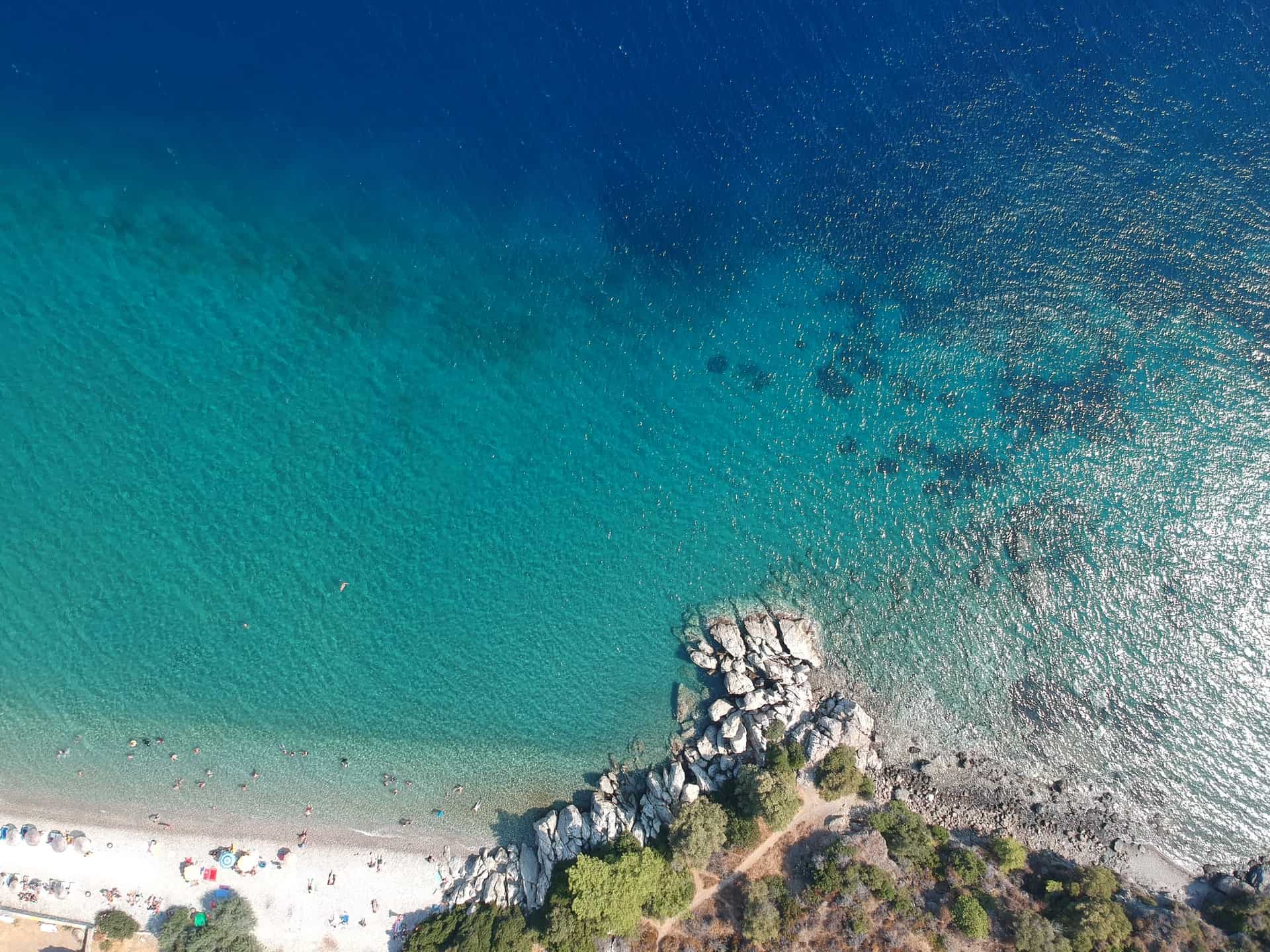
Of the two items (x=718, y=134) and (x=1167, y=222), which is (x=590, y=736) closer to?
(x=718, y=134)

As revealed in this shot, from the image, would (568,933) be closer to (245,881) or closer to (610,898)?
(610,898)

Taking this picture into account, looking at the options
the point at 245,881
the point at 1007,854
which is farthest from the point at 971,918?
the point at 245,881

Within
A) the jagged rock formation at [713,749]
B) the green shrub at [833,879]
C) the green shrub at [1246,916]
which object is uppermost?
the jagged rock formation at [713,749]

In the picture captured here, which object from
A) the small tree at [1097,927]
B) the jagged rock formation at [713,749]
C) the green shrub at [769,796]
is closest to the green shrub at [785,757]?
the green shrub at [769,796]

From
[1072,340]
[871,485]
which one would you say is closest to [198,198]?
[871,485]

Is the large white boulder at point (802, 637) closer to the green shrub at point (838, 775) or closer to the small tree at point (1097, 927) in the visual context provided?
the green shrub at point (838, 775)

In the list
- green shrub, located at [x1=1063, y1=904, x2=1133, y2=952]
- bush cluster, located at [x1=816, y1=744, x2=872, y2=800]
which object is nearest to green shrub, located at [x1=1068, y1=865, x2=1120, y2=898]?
green shrub, located at [x1=1063, y1=904, x2=1133, y2=952]
